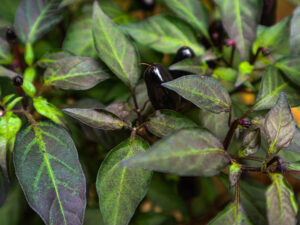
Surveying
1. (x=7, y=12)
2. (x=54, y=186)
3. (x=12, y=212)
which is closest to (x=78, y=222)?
(x=54, y=186)

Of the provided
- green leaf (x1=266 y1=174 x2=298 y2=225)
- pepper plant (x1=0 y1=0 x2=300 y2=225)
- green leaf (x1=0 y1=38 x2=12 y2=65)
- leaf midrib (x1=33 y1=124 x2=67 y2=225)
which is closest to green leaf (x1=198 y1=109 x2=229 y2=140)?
pepper plant (x1=0 y1=0 x2=300 y2=225)

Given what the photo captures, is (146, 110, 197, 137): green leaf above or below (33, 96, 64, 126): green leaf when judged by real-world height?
below

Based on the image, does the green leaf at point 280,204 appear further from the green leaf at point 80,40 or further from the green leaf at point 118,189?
the green leaf at point 80,40

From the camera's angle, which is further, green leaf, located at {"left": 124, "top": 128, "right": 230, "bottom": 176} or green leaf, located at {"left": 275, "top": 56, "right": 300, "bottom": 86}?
green leaf, located at {"left": 275, "top": 56, "right": 300, "bottom": 86}

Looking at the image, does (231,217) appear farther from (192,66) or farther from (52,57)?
(52,57)

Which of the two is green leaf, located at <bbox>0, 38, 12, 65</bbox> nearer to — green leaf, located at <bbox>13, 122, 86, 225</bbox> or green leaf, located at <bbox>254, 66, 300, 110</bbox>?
green leaf, located at <bbox>13, 122, 86, 225</bbox>

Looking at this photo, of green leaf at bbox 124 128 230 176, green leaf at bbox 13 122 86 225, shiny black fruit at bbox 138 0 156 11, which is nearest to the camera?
green leaf at bbox 124 128 230 176

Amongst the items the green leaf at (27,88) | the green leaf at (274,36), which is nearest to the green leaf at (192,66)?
the green leaf at (274,36)
